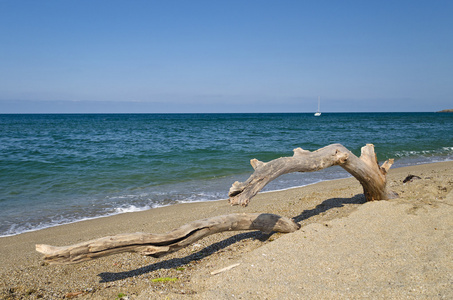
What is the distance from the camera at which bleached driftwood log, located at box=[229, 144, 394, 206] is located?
351cm

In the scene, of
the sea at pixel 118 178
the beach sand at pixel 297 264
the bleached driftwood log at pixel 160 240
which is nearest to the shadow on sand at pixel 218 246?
the beach sand at pixel 297 264

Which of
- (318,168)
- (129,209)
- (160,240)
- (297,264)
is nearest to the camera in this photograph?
(297,264)

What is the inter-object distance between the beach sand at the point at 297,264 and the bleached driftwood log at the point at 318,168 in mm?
376

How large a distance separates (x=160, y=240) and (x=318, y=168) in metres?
2.49

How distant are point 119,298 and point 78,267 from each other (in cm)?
143

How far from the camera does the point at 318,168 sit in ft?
14.8

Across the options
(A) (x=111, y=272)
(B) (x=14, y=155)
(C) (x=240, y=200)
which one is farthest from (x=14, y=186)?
(C) (x=240, y=200)

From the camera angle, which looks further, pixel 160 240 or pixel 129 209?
pixel 129 209

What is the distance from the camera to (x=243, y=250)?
4055 mm

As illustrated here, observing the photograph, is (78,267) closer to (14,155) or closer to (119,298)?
(119,298)

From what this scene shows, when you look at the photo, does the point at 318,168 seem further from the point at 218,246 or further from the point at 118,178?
the point at 118,178

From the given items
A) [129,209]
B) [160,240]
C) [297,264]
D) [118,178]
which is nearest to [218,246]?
[160,240]

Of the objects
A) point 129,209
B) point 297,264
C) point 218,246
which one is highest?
point 297,264

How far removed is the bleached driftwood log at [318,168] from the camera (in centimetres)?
351
